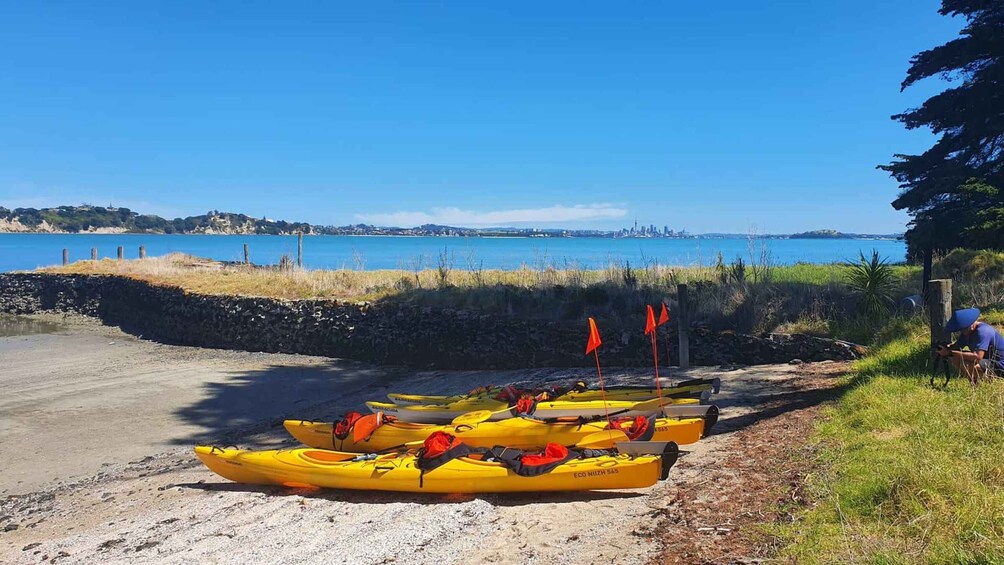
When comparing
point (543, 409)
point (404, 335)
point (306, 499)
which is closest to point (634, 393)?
point (543, 409)

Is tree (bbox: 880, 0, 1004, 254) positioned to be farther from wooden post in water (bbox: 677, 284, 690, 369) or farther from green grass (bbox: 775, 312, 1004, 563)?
green grass (bbox: 775, 312, 1004, 563)

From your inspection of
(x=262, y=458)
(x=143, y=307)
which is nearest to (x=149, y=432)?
(x=262, y=458)

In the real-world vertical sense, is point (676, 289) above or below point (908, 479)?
above

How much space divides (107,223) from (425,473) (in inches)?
7798

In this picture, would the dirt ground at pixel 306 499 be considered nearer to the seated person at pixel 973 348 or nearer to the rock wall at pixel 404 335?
the rock wall at pixel 404 335

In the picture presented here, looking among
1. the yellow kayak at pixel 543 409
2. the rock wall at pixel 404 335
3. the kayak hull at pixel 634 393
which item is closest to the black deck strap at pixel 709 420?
the yellow kayak at pixel 543 409

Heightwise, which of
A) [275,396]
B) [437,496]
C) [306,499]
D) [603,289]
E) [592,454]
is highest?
[603,289]

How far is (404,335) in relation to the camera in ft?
59.3

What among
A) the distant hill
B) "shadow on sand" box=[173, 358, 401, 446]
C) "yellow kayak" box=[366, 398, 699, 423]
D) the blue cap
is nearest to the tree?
the blue cap

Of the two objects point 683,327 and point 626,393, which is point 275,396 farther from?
point 683,327

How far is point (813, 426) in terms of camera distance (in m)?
7.44

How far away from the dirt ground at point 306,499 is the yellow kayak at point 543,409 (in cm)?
105

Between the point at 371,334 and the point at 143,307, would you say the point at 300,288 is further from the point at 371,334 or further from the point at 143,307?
the point at 143,307

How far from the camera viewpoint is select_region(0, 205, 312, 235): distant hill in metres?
177
